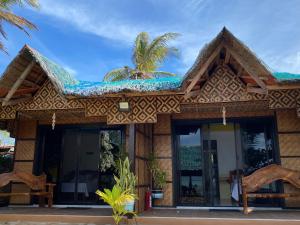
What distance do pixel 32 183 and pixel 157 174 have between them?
2.78m

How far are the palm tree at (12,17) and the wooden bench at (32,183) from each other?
405cm

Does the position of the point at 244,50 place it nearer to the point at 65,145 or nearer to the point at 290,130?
the point at 290,130

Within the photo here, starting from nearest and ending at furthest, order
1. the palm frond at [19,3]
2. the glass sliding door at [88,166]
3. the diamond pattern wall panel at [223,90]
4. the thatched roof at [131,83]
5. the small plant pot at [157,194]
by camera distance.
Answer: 1. the thatched roof at [131,83]
2. the diamond pattern wall panel at [223,90]
3. the small plant pot at [157,194]
4. the glass sliding door at [88,166]
5. the palm frond at [19,3]

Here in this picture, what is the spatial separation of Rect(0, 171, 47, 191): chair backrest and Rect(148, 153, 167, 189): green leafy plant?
2488 millimetres

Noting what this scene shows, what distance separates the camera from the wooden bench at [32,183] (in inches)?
264

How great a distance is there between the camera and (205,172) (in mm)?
7207

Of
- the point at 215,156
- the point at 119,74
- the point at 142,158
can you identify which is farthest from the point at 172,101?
the point at 119,74

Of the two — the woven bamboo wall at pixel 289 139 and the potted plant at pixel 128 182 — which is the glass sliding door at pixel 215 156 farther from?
the potted plant at pixel 128 182

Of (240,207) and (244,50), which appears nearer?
(244,50)

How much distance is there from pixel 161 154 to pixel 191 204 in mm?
1315

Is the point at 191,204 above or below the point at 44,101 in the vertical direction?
below

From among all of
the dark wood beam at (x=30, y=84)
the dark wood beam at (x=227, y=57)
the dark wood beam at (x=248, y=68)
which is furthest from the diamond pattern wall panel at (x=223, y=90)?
the dark wood beam at (x=30, y=84)

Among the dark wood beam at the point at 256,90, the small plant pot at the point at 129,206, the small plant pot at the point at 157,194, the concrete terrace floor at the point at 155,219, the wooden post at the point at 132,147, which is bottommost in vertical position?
the concrete terrace floor at the point at 155,219

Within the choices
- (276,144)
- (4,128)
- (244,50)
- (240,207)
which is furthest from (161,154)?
(4,128)
